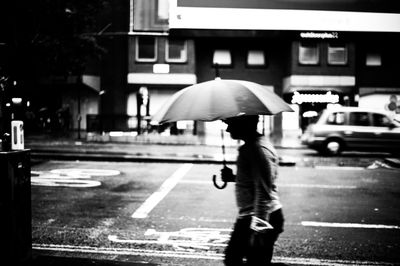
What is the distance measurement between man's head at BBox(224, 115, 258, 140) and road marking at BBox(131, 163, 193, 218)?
4.45m

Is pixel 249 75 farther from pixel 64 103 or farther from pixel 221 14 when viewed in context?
pixel 221 14

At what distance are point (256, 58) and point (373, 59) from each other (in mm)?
Result: 8449

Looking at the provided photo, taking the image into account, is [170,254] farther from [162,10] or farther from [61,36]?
[61,36]

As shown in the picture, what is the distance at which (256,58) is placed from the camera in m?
32.4

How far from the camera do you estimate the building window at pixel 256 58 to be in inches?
1271

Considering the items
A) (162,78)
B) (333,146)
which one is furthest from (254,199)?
(162,78)

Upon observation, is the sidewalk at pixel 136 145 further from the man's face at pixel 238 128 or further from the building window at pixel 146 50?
the man's face at pixel 238 128

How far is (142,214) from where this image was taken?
25.4ft

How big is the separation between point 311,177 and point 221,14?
30.0 feet

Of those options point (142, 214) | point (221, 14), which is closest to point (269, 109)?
point (221, 14)

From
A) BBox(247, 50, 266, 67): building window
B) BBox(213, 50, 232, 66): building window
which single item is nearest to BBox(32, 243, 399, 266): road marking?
BBox(213, 50, 232, 66): building window

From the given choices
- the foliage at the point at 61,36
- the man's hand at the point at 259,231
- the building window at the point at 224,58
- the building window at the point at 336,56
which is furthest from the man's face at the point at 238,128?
the building window at the point at 224,58

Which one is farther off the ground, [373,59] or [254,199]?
[373,59]

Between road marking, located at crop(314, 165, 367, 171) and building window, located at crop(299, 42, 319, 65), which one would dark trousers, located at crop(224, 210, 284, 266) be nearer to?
road marking, located at crop(314, 165, 367, 171)
